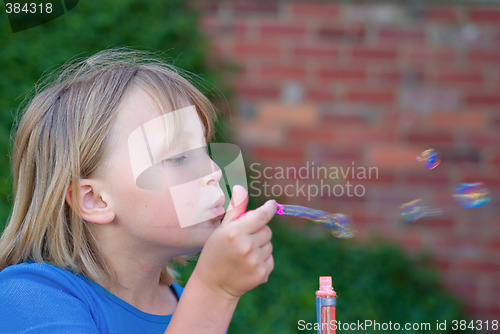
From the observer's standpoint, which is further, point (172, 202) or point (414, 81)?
point (414, 81)

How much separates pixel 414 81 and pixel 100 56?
2155 mm

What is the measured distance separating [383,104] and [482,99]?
50cm

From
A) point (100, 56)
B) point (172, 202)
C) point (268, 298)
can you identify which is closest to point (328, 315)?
point (172, 202)

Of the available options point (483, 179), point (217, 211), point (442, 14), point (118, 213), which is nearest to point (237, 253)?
point (217, 211)

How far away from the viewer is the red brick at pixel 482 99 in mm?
3350

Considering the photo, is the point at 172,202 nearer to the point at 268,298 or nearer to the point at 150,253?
the point at 150,253

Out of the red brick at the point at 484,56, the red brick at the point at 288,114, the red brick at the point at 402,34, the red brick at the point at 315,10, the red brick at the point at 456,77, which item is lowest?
the red brick at the point at 288,114

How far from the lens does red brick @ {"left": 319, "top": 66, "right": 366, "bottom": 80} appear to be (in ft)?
11.2

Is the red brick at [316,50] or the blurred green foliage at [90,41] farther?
the red brick at [316,50]

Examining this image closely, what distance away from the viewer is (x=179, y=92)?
4.85 ft

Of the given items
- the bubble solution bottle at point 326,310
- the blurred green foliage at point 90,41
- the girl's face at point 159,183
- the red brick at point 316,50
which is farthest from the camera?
the red brick at point 316,50

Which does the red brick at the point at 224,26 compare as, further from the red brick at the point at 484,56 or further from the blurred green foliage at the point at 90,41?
the red brick at the point at 484,56
